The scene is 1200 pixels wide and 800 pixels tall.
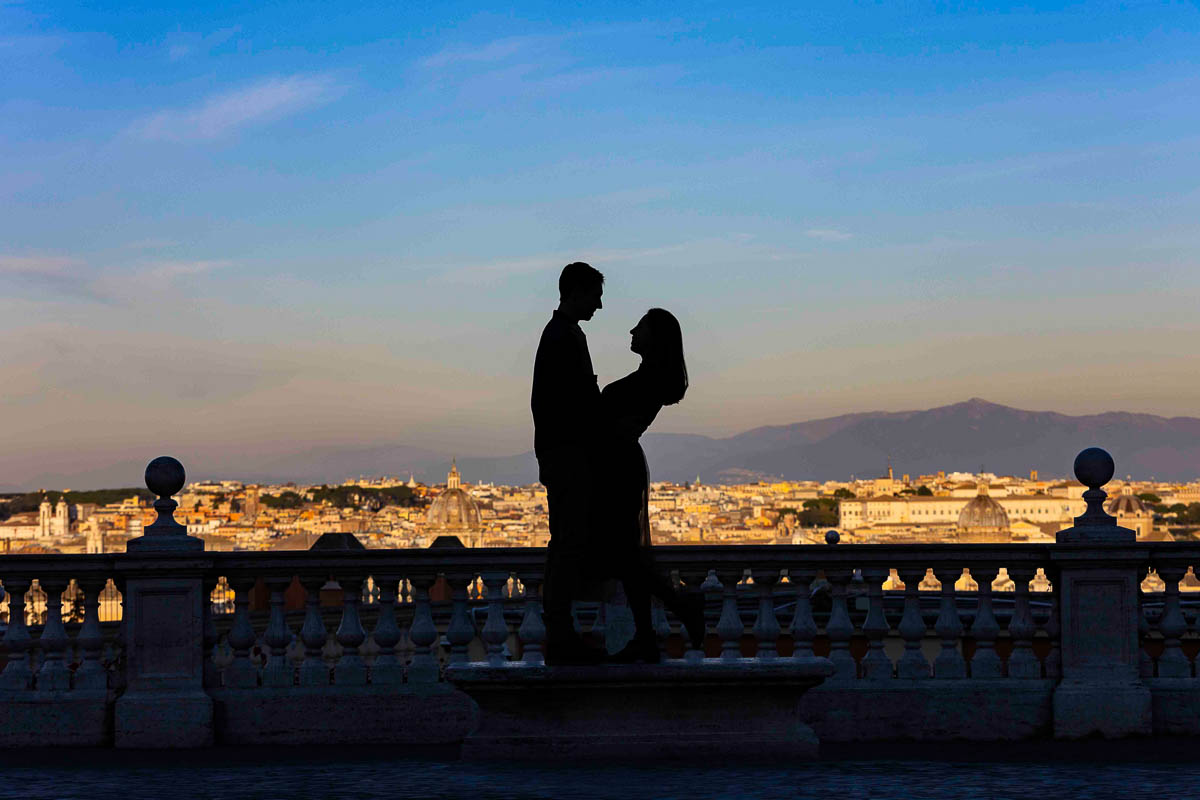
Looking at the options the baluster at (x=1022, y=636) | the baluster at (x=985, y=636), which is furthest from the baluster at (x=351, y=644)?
the baluster at (x=1022, y=636)

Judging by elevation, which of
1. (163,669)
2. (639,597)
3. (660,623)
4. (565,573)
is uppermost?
(565,573)

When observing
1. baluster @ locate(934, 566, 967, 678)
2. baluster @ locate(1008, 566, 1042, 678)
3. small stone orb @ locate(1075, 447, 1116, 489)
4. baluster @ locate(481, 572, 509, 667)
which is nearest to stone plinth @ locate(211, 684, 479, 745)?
baluster @ locate(481, 572, 509, 667)

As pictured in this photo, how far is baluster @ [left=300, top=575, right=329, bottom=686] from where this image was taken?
30.6 ft

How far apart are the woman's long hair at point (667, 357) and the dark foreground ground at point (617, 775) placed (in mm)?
1775

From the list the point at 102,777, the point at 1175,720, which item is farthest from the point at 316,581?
the point at 1175,720

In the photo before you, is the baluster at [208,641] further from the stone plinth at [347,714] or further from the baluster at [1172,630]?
the baluster at [1172,630]

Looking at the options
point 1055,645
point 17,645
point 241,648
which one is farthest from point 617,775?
point 17,645

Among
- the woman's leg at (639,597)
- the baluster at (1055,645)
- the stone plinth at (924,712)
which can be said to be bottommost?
the stone plinth at (924,712)

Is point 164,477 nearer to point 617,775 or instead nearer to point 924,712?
point 617,775

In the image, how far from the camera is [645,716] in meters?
8.52

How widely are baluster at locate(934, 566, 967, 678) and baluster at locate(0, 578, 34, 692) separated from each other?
15.8ft

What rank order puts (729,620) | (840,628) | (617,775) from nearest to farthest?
(617,775)
(729,620)
(840,628)

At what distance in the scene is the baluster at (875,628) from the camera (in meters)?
9.37

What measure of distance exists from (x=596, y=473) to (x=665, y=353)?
2.19 feet
